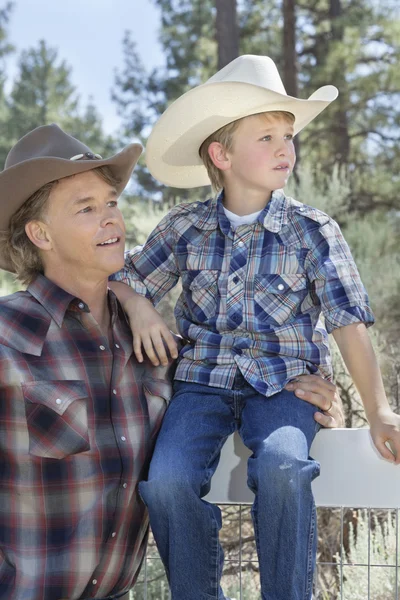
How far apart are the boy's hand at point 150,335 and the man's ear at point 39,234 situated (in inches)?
12.8

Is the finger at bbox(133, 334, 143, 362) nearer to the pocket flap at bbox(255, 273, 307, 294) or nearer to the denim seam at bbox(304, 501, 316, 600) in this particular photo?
the pocket flap at bbox(255, 273, 307, 294)

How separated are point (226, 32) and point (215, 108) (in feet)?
26.3

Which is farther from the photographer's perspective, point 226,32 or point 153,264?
point 226,32

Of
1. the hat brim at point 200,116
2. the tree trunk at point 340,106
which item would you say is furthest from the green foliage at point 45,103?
the hat brim at point 200,116

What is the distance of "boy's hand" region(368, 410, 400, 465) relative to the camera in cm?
232

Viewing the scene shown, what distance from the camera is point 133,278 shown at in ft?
9.37

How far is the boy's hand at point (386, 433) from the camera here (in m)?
2.32

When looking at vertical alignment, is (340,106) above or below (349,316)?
above

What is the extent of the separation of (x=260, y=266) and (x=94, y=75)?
2567cm

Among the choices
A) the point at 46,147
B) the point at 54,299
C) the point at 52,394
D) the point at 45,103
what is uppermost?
the point at 45,103

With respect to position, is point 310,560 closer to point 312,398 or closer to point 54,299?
point 312,398

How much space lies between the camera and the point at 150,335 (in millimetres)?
2547

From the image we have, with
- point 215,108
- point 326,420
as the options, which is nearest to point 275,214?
point 215,108

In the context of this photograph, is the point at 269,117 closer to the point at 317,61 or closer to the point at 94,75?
the point at 317,61
